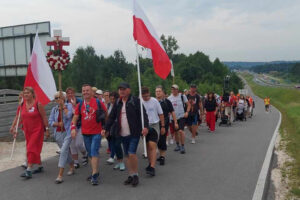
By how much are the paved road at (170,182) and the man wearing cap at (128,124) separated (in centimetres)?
40

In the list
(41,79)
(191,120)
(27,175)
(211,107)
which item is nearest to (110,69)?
(211,107)

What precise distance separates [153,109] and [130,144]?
1.21 meters

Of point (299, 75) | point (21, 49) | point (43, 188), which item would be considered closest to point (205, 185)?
point (43, 188)

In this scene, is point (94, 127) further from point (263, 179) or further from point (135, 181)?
point (263, 179)

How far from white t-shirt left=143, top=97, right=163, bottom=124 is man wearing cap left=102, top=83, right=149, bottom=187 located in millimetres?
829

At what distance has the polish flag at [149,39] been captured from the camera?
690 centimetres

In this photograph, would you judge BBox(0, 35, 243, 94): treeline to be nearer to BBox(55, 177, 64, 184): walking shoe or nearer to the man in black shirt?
the man in black shirt

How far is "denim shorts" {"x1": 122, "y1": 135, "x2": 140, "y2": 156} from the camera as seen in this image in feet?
19.2

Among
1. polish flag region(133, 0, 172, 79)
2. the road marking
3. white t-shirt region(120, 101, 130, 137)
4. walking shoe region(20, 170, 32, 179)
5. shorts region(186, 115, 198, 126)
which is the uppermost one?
polish flag region(133, 0, 172, 79)

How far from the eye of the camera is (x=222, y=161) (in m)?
7.70

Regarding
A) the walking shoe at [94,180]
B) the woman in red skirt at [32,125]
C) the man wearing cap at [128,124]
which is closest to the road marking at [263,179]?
the man wearing cap at [128,124]

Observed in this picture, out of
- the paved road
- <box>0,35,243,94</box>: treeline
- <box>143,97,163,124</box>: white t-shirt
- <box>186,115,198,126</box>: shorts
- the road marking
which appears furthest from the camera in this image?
<box>0,35,243,94</box>: treeline

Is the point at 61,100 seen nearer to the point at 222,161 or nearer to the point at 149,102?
the point at 149,102

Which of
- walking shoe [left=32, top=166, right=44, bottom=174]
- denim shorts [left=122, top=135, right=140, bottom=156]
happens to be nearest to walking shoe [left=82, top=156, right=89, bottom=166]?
walking shoe [left=32, top=166, right=44, bottom=174]
